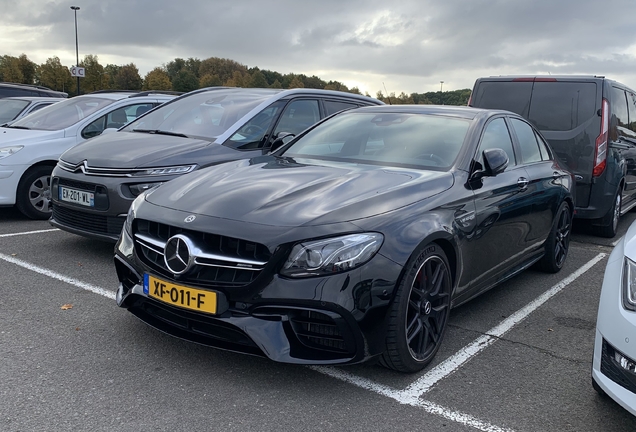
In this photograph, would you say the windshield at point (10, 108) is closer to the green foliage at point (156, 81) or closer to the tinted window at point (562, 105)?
the tinted window at point (562, 105)

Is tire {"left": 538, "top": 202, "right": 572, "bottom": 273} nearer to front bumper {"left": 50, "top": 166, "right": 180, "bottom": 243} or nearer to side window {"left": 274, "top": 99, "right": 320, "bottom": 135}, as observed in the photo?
side window {"left": 274, "top": 99, "right": 320, "bottom": 135}

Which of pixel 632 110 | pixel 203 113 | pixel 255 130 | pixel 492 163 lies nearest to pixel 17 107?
pixel 203 113

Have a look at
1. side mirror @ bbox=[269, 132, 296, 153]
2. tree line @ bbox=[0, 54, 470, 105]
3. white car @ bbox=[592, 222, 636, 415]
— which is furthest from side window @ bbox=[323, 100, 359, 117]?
tree line @ bbox=[0, 54, 470, 105]

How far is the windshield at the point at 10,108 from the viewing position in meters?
10.8

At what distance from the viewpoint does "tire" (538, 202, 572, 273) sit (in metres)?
5.43

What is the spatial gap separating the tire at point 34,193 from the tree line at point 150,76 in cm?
4200


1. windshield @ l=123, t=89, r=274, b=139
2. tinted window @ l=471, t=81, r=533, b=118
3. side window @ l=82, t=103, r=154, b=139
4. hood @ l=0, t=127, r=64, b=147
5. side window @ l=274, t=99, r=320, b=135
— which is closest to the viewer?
windshield @ l=123, t=89, r=274, b=139

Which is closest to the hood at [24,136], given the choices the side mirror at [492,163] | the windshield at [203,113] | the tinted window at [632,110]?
the windshield at [203,113]

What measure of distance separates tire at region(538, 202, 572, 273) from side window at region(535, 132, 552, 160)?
18.3 inches

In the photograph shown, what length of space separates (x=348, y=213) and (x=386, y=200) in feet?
1.01

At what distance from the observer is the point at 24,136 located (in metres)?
7.32

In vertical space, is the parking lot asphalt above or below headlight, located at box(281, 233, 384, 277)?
below

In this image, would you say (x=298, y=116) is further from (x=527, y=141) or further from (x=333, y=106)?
(x=527, y=141)

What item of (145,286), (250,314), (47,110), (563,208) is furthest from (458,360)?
(47,110)
